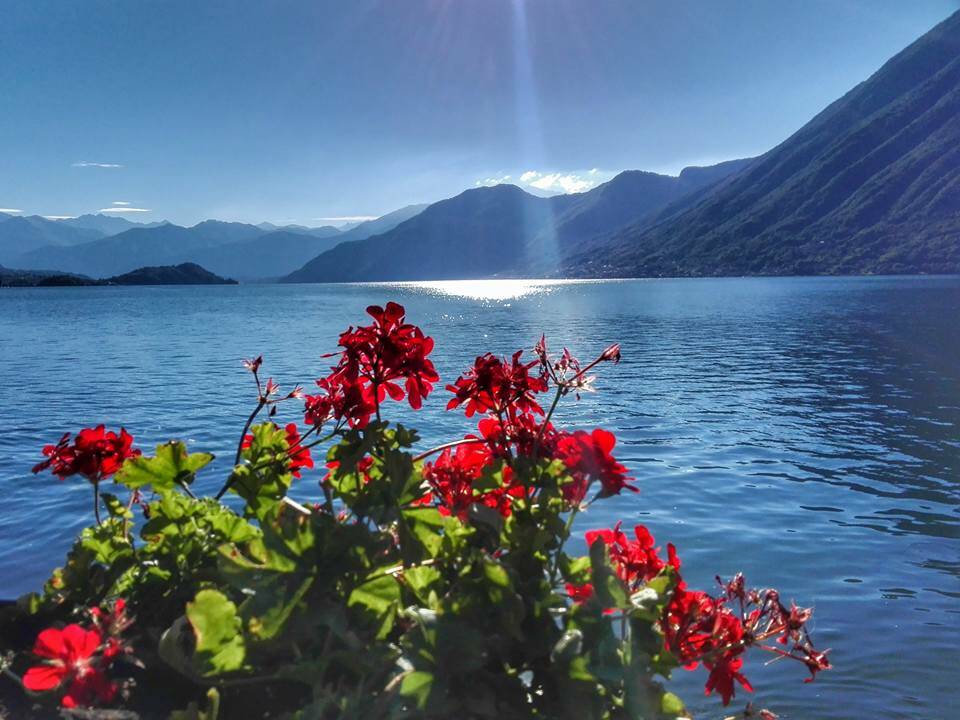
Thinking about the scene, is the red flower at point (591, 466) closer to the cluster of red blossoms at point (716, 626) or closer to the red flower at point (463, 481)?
the cluster of red blossoms at point (716, 626)

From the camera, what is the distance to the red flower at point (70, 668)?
2.24 metres

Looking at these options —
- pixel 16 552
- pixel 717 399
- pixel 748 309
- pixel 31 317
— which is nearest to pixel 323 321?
pixel 31 317

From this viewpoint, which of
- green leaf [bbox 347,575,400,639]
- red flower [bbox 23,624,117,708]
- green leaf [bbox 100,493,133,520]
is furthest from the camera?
green leaf [bbox 100,493,133,520]

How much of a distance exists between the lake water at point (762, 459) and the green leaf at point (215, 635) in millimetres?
5902

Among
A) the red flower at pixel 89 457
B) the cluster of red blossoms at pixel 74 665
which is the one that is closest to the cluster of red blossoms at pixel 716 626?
the cluster of red blossoms at pixel 74 665

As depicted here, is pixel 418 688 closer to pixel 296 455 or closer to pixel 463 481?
pixel 463 481

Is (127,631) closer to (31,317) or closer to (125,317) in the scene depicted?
(125,317)

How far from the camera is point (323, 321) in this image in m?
92.6

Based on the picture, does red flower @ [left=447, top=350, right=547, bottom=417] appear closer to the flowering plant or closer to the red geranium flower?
the flowering plant

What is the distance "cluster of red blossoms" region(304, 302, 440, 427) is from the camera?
2.98 metres

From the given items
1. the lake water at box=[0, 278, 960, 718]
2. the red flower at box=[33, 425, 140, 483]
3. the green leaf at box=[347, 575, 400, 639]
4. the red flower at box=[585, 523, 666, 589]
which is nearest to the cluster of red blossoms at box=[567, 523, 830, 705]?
the red flower at box=[585, 523, 666, 589]

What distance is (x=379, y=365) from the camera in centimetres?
302

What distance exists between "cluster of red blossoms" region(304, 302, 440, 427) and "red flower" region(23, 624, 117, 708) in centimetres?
117

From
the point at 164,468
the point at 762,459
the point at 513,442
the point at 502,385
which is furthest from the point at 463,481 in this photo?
the point at 762,459
